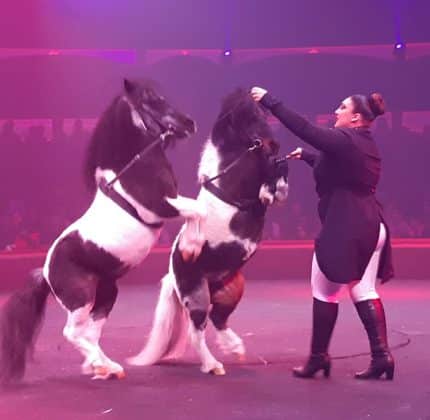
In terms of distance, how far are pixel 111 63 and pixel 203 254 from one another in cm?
533

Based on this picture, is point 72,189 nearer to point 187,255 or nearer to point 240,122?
point 240,122

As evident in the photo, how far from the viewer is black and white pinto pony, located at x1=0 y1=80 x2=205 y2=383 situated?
315 cm

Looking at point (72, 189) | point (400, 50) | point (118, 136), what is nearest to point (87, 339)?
point (118, 136)

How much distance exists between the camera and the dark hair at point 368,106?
11.1 feet

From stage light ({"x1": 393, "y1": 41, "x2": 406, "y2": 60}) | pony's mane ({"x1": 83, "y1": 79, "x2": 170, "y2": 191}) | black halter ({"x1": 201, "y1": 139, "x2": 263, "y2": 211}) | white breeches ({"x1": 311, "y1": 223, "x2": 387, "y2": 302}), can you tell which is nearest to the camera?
pony's mane ({"x1": 83, "y1": 79, "x2": 170, "y2": 191})

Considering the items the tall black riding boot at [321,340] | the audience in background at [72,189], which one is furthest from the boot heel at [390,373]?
the audience in background at [72,189]

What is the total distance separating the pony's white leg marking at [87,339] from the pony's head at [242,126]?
3.11ft

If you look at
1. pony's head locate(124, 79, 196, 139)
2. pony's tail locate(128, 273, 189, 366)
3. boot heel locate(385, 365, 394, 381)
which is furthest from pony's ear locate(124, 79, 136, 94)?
boot heel locate(385, 365, 394, 381)

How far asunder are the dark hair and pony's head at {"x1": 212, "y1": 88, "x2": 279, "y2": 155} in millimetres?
415

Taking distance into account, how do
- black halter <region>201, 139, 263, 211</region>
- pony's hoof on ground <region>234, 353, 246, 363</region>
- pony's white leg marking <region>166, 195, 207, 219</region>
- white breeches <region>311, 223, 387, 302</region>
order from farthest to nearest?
pony's hoof on ground <region>234, 353, 246, 363</region>
black halter <region>201, 139, 263, 211</region>
white breeches <region>311, 223, 387, 302</region>
pony's white leg marking <region>166, 195, 207, 219</region>

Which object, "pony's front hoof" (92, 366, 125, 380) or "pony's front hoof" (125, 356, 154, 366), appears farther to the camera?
"pony's front hoof" (125, 356, 154, 366)

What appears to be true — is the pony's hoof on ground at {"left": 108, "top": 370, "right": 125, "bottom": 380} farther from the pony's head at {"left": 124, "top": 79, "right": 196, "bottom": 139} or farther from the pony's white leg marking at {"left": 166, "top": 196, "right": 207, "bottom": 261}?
the pony's head at {"left": 124, "top": 79, "right": 196, "bottom": 139}

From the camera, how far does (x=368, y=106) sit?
3395 mm

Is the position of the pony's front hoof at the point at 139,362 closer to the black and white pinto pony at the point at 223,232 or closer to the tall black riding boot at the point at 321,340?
the black and white pinto pony at the point at 223,232
